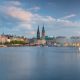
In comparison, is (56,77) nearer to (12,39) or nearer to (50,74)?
(50,74)

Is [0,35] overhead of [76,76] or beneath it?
overhead

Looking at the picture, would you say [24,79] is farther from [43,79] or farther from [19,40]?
[19,40]

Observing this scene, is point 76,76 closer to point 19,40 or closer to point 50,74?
point 50,74

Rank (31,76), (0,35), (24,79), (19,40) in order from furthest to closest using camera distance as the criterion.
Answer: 1. (0,35)
2. (19,40)
3. (31,76)
4. (24,79)

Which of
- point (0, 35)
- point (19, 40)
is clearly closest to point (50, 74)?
point (19, 40)

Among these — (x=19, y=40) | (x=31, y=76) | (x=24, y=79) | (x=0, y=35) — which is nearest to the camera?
(x=24, y=79)

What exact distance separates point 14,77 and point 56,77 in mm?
909

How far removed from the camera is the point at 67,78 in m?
5.41

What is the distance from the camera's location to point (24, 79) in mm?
5195

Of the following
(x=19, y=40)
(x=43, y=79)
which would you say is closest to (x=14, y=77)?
(x=43, y=79)

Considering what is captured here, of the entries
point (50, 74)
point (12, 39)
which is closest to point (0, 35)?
point (12, 39)

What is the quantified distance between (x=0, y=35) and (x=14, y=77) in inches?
1010

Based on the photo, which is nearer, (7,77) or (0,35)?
(7,77)

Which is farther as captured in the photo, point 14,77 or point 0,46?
point 0,46
